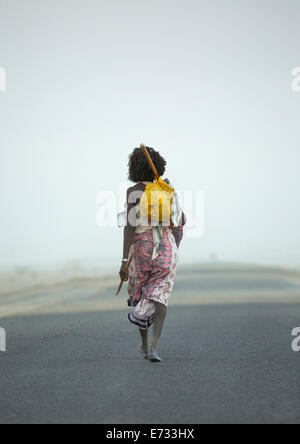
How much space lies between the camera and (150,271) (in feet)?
24.8

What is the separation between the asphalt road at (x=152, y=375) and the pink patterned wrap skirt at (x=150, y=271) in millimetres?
607

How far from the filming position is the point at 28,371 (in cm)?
705

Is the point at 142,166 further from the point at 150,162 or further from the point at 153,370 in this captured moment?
the point at 153,370

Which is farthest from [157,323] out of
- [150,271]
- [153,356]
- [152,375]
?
[152,375]

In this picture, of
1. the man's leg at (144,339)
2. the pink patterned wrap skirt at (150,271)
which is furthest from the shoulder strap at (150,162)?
the man's leg at (144,339)

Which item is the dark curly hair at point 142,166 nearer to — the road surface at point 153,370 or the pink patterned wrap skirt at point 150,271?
the pink patterned wrap skirt at point 150,271

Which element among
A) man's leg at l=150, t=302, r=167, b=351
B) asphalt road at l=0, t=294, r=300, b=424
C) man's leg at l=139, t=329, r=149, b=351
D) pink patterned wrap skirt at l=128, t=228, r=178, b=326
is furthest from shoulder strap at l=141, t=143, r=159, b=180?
asphalt road at l=0, t=294, r=300, b=424

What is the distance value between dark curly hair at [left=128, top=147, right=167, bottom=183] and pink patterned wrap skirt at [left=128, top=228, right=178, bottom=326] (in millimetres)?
584

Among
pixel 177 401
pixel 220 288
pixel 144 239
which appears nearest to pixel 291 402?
pixel 177 401

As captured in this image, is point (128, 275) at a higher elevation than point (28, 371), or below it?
higher

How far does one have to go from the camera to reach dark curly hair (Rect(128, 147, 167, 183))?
7543 millimetres

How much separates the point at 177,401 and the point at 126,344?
3451 millimetres

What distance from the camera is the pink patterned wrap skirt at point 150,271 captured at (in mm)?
7475
